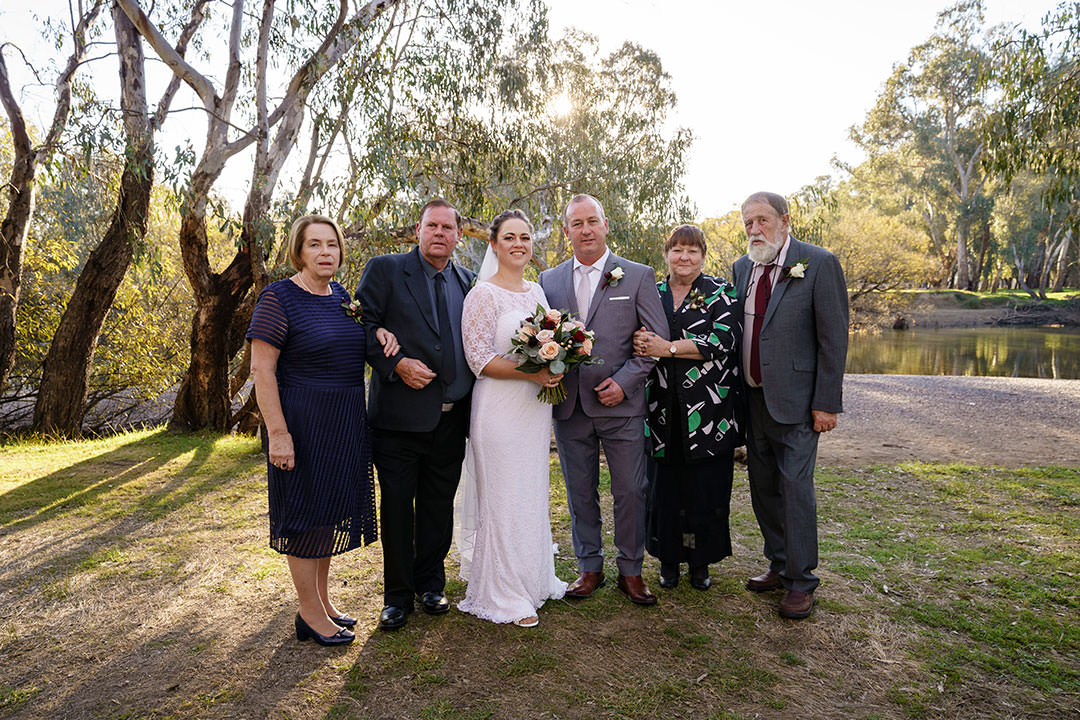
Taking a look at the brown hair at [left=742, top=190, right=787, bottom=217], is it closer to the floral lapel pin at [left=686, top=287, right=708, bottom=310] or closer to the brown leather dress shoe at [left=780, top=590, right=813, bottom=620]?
the floral lapel pin at [left=686, top=287, right=708, bottom=310]

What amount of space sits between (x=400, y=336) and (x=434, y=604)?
1394 mm

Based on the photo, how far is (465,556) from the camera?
3.96 meters

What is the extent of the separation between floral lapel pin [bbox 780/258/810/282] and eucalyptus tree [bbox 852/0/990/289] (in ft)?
127

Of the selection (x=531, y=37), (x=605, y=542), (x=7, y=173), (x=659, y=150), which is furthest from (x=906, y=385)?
(x=7, y=173)

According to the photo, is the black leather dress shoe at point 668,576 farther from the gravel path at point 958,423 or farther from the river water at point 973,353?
the river water at point 973,353

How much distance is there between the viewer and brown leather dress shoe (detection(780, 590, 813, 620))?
11.5 feet

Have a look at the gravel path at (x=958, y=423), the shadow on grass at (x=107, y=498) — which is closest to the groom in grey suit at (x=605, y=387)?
the shadow on grass at (x=107, y=498)

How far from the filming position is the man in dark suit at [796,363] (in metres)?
3.56

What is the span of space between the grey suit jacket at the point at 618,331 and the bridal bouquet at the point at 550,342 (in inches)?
11.8

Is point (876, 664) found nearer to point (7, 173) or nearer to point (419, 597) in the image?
point (419, 597)

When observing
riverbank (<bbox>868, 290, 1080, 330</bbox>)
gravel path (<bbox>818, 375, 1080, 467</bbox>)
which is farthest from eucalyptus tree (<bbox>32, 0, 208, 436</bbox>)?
riverbank (<bbox>868, 290, 1080, 330</bbox>)

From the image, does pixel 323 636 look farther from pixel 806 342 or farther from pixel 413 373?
pixel 806 342

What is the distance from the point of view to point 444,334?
11.4 feet

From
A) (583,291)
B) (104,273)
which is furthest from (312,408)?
(104,273)
